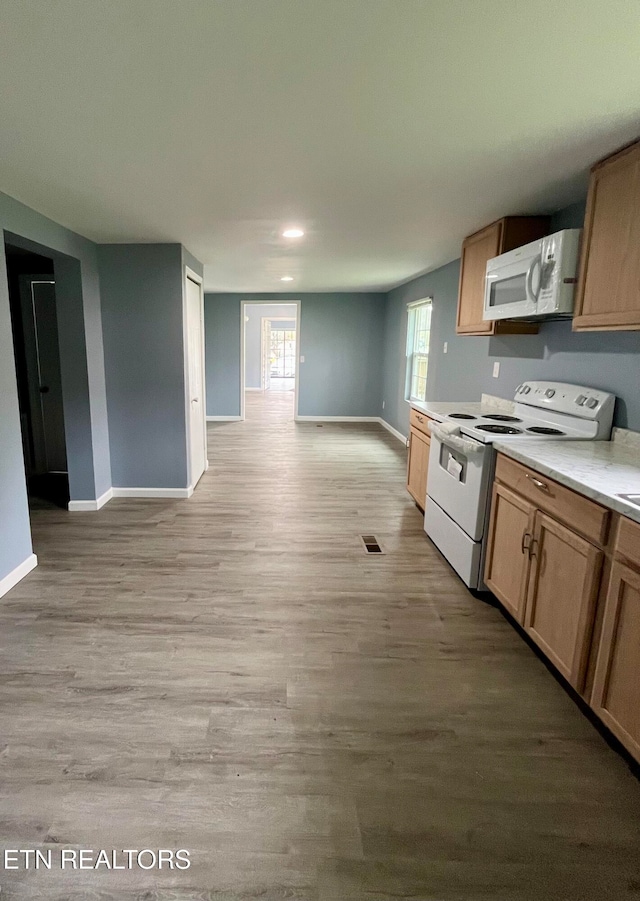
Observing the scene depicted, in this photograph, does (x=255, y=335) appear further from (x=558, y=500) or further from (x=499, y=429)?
(x=558, y=500)

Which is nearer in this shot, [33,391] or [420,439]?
[420,439]

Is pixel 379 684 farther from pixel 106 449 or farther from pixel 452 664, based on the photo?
pixel 106 449

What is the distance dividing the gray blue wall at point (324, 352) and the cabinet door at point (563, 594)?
6.54 m

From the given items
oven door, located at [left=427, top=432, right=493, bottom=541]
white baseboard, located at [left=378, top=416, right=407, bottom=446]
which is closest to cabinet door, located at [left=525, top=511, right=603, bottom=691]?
oven door, located at [left=427, top=432, right=493, bottom=541]

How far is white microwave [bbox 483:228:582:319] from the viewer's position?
2361 mm

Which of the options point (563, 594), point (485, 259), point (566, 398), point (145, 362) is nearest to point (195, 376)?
point (145, 362)

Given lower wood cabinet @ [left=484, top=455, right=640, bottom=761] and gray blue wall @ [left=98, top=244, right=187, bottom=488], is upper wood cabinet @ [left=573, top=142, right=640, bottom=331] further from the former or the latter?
gray blue wall @ [left=98, top=244, right=187, bottom=488]

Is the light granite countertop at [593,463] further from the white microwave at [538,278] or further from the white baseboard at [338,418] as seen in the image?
the white baseboard at [338,418]

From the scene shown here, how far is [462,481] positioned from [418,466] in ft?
3.80

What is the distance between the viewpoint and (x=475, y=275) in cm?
349

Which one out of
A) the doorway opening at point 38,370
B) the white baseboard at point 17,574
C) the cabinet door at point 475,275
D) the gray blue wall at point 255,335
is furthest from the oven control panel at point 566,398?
the gray blue wall at point 255,335

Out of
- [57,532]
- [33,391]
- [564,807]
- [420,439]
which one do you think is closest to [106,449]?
[57,532]

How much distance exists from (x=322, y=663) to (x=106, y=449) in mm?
3067

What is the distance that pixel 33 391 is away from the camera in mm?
4742
